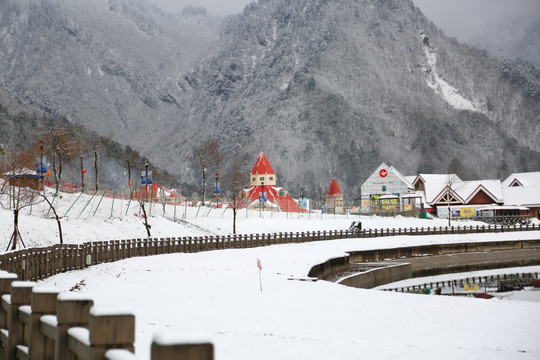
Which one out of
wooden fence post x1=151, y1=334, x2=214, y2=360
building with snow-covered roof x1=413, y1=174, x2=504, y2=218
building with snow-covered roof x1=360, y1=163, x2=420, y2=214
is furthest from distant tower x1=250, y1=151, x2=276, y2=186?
wooden fence post x1=151, y1=334, x2=214, y2=360

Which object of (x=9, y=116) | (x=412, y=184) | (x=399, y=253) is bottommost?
(x=399, y=253)

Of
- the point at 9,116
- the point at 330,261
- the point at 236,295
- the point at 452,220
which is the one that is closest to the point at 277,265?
the point at 330,261

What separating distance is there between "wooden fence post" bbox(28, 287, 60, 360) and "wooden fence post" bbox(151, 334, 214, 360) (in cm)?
314

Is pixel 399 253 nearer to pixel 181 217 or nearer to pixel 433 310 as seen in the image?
pixel 181 217

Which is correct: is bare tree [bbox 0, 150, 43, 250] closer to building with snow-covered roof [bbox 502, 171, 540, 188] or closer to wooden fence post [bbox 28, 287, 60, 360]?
wooden fence post [bbox 28, 287, 60, 360]

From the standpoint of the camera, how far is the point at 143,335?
14.6 metres

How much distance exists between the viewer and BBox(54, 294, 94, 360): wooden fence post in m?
5.02

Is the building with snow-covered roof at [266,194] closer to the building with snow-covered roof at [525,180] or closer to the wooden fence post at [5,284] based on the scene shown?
the building with snow-covered roof at [525,180]

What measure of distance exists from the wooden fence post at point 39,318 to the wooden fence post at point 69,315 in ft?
2.57

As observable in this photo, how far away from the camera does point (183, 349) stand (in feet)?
10.2

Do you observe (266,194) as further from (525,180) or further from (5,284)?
(5,284)

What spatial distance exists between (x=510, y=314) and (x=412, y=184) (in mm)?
113641

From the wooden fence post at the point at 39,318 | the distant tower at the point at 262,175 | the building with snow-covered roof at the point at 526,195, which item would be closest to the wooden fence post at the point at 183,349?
the wooden fence post at the point at 39,318

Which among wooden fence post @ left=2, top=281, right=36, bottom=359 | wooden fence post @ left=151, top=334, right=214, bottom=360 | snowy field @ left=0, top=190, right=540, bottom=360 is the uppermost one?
wooden fence post @ left=151, top=334, right=214, bottom=360
